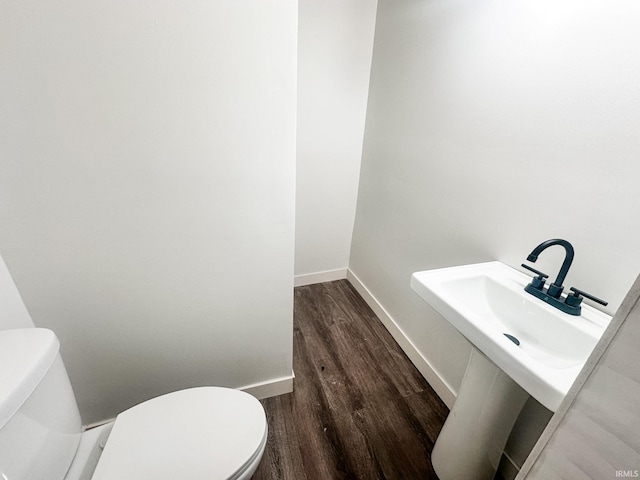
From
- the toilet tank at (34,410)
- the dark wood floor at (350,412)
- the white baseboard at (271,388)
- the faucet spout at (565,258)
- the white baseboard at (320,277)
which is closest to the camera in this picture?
the toilet tank at (34,410)

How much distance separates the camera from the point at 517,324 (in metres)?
0.95

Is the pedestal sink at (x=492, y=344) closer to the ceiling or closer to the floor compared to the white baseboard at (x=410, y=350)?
closer to the ceiling

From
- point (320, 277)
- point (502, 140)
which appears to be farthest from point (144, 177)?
point (320, 277)

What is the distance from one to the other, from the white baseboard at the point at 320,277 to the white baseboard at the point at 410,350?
18 cm

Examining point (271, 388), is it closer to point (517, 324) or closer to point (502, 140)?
point (517, 324)

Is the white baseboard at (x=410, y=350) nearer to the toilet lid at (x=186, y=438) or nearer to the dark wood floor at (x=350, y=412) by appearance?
the dark wood floor at (x=350, y=412)

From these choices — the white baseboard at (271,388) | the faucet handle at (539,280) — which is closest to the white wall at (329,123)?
the white baseboard at (271,388)

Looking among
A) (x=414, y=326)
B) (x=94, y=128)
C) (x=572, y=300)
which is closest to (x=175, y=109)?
(x=94, y=128)

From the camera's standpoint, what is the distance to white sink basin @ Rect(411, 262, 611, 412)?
599mm

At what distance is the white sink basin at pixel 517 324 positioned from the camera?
60 centimetres

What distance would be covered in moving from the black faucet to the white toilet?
981 millimetres

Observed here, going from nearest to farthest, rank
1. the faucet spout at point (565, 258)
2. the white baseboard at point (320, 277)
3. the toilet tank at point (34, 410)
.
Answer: the toilet tank at point (34, 410)
the faucet spout at point (565, 258)
the white baseboard at point (320, 277)

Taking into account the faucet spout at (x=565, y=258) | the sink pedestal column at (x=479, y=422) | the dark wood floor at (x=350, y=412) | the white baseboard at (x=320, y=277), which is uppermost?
the faucet spout at (x=565, y=258)

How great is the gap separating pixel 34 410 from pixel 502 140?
5.29ft
